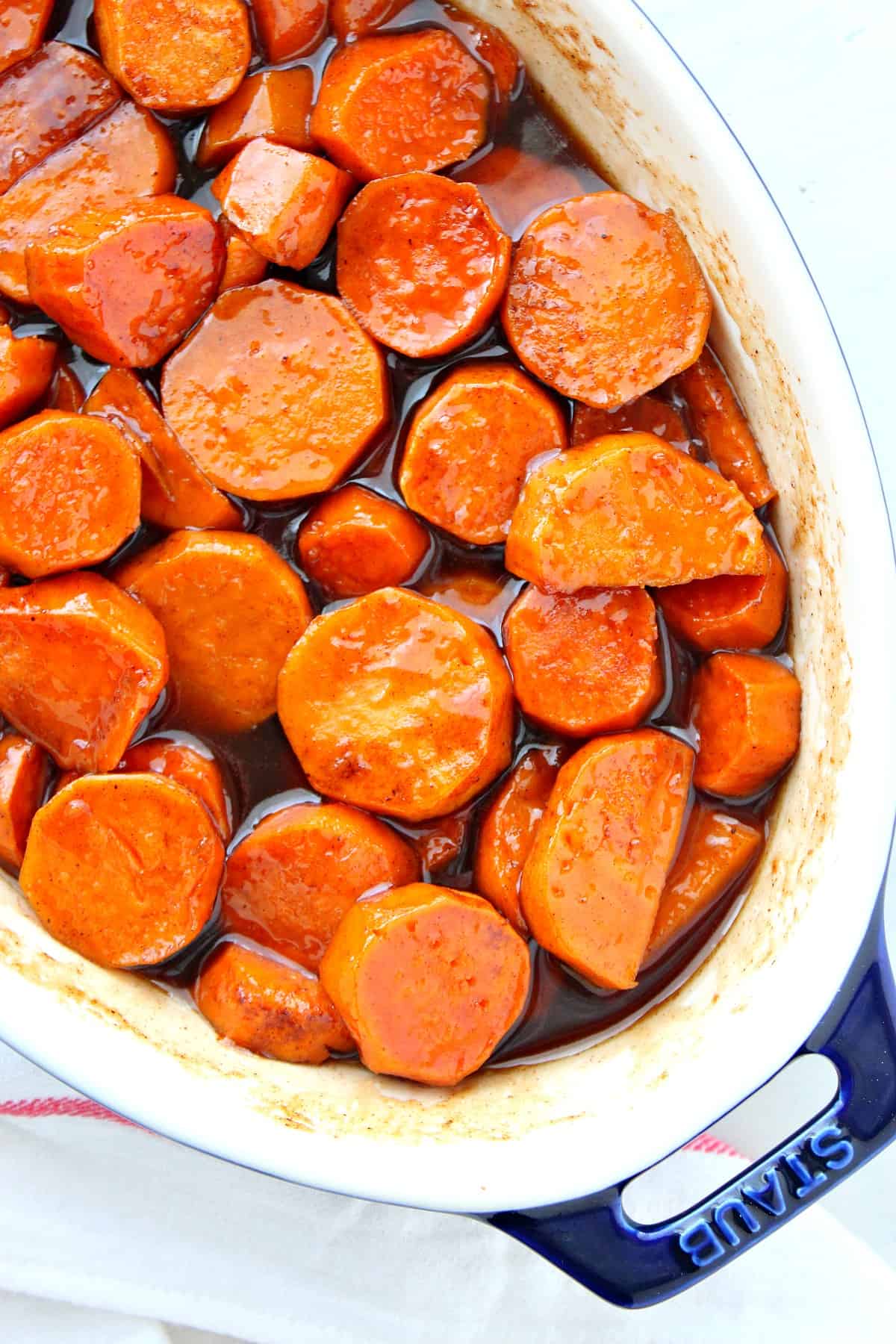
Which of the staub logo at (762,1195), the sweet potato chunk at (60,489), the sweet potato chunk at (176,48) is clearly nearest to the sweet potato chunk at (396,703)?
the sweet potato chunk at (60,489)

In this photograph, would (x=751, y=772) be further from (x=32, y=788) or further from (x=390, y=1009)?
(x=32, y=788)

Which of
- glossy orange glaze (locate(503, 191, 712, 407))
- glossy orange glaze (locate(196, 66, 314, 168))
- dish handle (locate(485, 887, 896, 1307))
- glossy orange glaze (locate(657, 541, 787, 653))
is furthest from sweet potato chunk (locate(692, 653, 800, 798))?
glossy orange glaze (locate(196, 66, 314, 168))

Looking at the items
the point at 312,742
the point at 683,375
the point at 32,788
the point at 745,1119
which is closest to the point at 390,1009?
the point at 312,742

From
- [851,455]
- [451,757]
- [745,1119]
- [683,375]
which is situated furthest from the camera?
[745,1119]

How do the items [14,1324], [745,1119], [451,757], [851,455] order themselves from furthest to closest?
1. [745,1119]
2. [14,1324]
3. [451,757]
4. [851,455]

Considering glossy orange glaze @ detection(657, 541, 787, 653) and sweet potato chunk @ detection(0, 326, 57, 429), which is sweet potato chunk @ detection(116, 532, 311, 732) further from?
glossy orange glaze @ detection(657, 541, 787, 653)

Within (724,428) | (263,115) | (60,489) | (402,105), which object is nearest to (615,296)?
(724,428)

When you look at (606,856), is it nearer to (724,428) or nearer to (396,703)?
(396,703)
